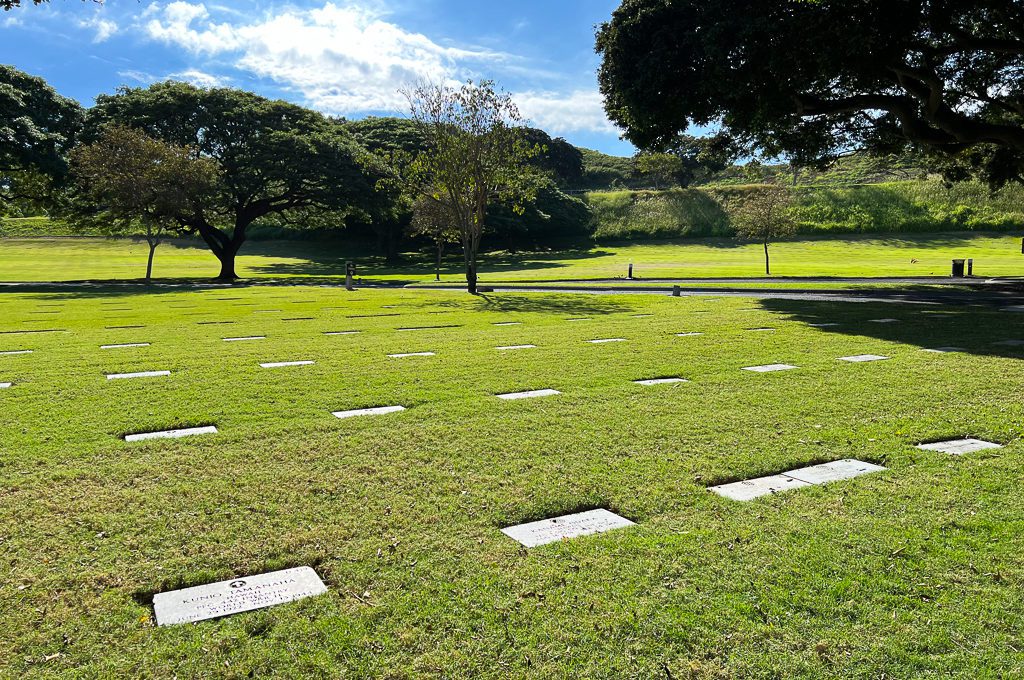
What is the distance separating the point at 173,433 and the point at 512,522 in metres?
2.96

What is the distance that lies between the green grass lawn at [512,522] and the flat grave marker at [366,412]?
171mm

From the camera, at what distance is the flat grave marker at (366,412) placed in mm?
5593

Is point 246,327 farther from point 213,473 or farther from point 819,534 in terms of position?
point 819,534

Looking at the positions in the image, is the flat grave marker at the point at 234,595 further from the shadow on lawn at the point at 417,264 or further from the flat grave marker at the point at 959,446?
the shadow on lawn at the point at 417,264

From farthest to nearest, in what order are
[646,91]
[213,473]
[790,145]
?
[790,145]
[646,91]
[213,473]

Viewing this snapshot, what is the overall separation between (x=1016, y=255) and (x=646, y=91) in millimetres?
41783

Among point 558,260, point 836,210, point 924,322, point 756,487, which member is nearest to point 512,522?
point 756,487

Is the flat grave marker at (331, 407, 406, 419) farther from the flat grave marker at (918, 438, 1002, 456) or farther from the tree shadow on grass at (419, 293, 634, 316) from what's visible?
the tree shadow on grass at (419, 293, 634, 316)

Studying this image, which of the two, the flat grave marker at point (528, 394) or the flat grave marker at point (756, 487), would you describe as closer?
the flat grave marker at point (756, 487)

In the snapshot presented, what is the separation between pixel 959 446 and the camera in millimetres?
4613

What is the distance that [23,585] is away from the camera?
272 cm

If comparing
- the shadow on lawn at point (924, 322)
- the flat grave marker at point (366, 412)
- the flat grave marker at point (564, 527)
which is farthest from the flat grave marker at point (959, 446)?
the shadow on lawn at point (924, 322)

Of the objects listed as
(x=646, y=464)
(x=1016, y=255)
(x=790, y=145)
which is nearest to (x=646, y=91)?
(x=790, y=145)

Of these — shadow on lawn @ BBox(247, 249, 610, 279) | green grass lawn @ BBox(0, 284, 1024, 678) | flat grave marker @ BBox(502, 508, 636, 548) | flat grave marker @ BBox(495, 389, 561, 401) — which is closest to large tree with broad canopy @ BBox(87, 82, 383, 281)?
shadow on lawn @ BBox(247, 249, 610, 279)
